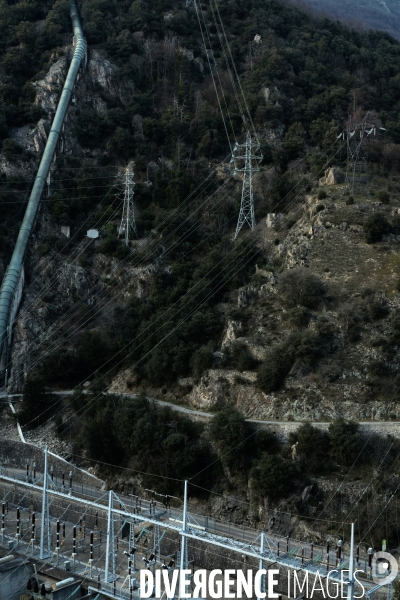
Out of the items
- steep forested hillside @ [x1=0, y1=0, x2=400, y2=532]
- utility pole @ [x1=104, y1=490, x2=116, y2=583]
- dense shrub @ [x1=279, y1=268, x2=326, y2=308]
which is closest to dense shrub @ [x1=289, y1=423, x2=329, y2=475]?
steep forested hillside @ [x1=0, y1=0, x2=400, y2=532]

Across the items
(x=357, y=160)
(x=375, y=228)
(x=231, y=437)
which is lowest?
(x=231, y=437)

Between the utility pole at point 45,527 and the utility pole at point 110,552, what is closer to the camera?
the utility pole at point 110,552

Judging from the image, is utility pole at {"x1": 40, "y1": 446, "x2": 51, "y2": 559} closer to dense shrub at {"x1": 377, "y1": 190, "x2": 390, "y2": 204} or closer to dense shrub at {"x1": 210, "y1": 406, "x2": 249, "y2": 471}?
dense shrub at {"x1": 210, "y1": 406, "x2": 249, "y2": 471}

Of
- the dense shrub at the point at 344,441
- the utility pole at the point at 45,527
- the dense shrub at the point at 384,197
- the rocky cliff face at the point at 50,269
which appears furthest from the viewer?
the dense shrub at the point at 384,197

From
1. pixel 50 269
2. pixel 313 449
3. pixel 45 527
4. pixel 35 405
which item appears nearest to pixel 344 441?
pixel 313 449

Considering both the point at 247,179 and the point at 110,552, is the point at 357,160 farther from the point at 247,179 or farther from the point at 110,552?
the point at 110,552

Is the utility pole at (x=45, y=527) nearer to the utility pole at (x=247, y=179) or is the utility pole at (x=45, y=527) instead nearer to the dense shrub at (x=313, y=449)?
the dense shrub at (x=313, y=449)

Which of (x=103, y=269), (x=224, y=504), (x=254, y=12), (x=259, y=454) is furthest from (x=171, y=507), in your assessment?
(x=254, y=12)

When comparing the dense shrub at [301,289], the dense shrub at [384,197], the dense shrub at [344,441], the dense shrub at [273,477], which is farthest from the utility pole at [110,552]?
the dense shrub at [384,197]
